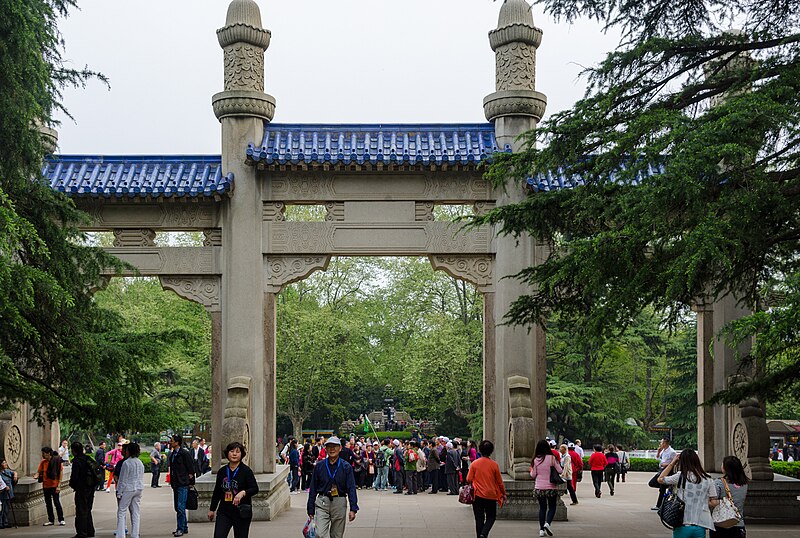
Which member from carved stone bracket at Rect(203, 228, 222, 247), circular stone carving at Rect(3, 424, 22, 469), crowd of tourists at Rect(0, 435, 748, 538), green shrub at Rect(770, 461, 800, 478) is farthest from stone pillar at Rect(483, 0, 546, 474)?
green shrub at Rect(770, 461, 800, 478)

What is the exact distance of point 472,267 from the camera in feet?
63.8

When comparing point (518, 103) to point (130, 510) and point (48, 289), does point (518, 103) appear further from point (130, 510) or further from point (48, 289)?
point (48, 289)

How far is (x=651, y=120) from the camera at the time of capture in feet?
38.5

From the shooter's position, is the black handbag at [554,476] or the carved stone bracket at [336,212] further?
the carved stone bracket at [336,212]

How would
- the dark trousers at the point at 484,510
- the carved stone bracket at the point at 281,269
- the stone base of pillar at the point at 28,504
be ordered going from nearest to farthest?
the dark trousers at the point at 484,510, the stone base of pillar at the point at 28,504, the carved stone bracket at the point at 281,269

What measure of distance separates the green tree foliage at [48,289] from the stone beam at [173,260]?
518 centimetres

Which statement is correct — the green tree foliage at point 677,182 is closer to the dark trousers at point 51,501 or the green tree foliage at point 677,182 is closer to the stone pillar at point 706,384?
the stone pillar at point 706,384

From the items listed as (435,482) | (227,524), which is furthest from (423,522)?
(435,482)

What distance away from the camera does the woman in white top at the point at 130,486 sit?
14391mm

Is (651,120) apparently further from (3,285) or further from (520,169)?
(3,285)

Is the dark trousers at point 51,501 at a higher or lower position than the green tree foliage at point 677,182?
lower

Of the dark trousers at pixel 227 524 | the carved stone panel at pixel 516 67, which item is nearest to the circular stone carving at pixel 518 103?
the carved stone panel at pixel 516 67

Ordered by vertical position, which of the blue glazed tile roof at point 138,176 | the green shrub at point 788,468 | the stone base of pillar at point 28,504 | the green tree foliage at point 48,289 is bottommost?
the green shrub at point 788,468

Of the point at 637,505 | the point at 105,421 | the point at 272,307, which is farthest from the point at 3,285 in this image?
the point at 637,505
